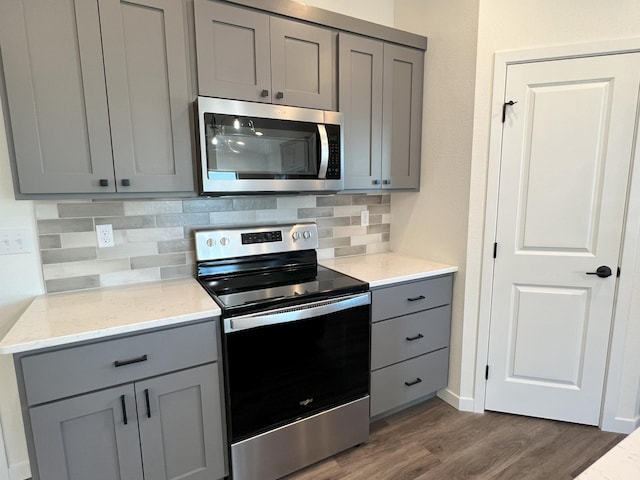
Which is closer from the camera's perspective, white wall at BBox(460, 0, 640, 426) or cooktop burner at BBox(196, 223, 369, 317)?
cooktop burner at BBox(196, 223, 369, 317)

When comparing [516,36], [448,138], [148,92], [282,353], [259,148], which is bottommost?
[282,353]

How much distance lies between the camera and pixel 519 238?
210 cm

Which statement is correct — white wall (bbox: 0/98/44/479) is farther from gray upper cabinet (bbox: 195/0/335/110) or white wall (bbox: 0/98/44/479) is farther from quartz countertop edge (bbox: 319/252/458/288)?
quartz countertop edge (bbox: 319/252/458/288)

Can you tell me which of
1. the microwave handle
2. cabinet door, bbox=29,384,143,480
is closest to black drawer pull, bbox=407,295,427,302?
the microwave handle

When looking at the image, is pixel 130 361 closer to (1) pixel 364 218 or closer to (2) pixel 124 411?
(2) pixel 124 411

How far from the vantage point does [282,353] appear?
167 centimetres

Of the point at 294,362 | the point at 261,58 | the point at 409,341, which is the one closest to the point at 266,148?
the point at 261,58

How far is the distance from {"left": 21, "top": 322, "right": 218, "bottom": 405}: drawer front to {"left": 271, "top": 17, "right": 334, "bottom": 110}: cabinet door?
1.24 meters

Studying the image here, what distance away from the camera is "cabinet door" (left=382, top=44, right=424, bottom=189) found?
222 centimetres

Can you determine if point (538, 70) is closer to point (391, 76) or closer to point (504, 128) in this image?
point (504, 128)

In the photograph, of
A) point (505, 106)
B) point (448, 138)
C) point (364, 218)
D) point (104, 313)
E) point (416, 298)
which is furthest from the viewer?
point (364, 218)

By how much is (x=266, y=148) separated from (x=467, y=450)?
1.97 m

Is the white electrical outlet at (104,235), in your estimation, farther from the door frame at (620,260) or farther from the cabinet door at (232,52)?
the door frame at (620,260)

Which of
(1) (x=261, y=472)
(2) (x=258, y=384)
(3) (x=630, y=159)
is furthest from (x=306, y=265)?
(3) (x=630, y=159)
